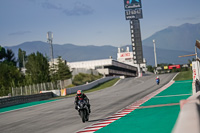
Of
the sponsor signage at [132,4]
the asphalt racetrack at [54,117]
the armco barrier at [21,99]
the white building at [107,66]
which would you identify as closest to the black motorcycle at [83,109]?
the asphalt racetrack at [54,117]

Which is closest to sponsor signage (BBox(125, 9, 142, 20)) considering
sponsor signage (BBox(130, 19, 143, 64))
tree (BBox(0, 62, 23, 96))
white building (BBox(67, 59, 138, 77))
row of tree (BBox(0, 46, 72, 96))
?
sponsor signage (BBox(130, 19, 143, 64))

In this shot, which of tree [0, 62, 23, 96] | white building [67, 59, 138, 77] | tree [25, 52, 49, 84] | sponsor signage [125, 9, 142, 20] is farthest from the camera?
white building [67, 59, 138, 77]

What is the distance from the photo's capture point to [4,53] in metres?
129

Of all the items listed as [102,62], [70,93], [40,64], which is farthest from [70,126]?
[102,62]

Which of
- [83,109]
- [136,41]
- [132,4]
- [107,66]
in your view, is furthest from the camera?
[107,66]

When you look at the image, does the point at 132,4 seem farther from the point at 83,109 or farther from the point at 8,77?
the point at 83,109

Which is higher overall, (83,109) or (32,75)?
(32,75)

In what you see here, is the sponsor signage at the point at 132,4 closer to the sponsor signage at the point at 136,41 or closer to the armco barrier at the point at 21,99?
→ the sponsor signage at the point at 136,41

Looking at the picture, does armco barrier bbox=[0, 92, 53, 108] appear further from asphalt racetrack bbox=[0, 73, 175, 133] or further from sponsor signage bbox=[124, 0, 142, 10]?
sponsor signage bbox=[124, 0, 142, 10]

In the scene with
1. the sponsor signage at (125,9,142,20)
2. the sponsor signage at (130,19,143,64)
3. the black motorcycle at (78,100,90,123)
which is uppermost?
the sponsor signage at (125,9,142,20)

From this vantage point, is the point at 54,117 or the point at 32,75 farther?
the point at 32,75

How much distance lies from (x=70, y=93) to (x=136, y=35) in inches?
1981

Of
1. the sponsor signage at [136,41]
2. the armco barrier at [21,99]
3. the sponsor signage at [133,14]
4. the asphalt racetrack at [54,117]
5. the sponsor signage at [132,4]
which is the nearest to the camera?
the asphalt racetrack at [54,117]

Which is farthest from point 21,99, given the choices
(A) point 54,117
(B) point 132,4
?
(B) point 132,4
